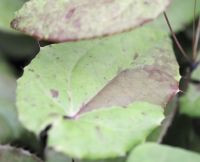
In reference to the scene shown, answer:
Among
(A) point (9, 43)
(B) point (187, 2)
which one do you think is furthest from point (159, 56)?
(A) point (9, 43)

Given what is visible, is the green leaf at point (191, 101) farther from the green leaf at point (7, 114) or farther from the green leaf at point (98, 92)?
the green leaf at point (7, 114)

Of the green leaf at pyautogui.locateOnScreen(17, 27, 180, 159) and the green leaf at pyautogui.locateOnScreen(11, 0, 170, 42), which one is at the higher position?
the green leaf at pyautogui.locateOnScreen(11, 0, 170, 42)

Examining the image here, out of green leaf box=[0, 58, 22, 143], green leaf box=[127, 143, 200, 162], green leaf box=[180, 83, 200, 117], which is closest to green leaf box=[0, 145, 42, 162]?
green leaf box=[0, 58, 22, 143]

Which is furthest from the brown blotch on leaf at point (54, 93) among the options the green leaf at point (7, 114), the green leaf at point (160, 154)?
the green leaf at point (7, 114)

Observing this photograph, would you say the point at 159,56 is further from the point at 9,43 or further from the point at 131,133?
the point at 9,43

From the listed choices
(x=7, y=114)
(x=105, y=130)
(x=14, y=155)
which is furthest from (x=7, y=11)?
(x=105, y=130)

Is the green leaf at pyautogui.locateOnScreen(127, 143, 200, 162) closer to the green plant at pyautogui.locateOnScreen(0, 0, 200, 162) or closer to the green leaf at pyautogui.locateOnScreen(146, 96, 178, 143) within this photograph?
the green plant at pyautogui.locateOnScreen(0, 0, 200, 162)
